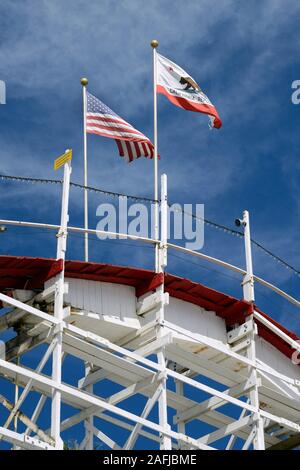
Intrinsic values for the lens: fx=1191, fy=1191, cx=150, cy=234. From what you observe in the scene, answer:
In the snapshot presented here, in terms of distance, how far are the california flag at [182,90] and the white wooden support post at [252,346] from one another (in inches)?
239

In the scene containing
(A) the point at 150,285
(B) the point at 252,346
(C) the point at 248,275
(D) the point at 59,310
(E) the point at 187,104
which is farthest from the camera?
(E) the point at 187,104

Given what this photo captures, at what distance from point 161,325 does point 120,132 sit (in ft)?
33.4

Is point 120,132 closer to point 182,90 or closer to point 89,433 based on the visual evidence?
point 182,90

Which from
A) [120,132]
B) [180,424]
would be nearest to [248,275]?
[180,424]

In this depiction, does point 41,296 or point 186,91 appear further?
point 186,91

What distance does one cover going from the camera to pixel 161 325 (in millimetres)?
43344

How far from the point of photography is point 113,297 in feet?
144

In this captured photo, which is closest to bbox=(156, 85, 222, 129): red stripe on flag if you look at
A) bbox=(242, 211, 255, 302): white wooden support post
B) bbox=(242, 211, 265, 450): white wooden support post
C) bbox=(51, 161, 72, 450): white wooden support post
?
bbox=(242, 211, 265, 450): white wooden support post

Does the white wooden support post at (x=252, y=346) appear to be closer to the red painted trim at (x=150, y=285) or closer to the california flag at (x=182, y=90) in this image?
the red painted trim at (x=150, y=285)
